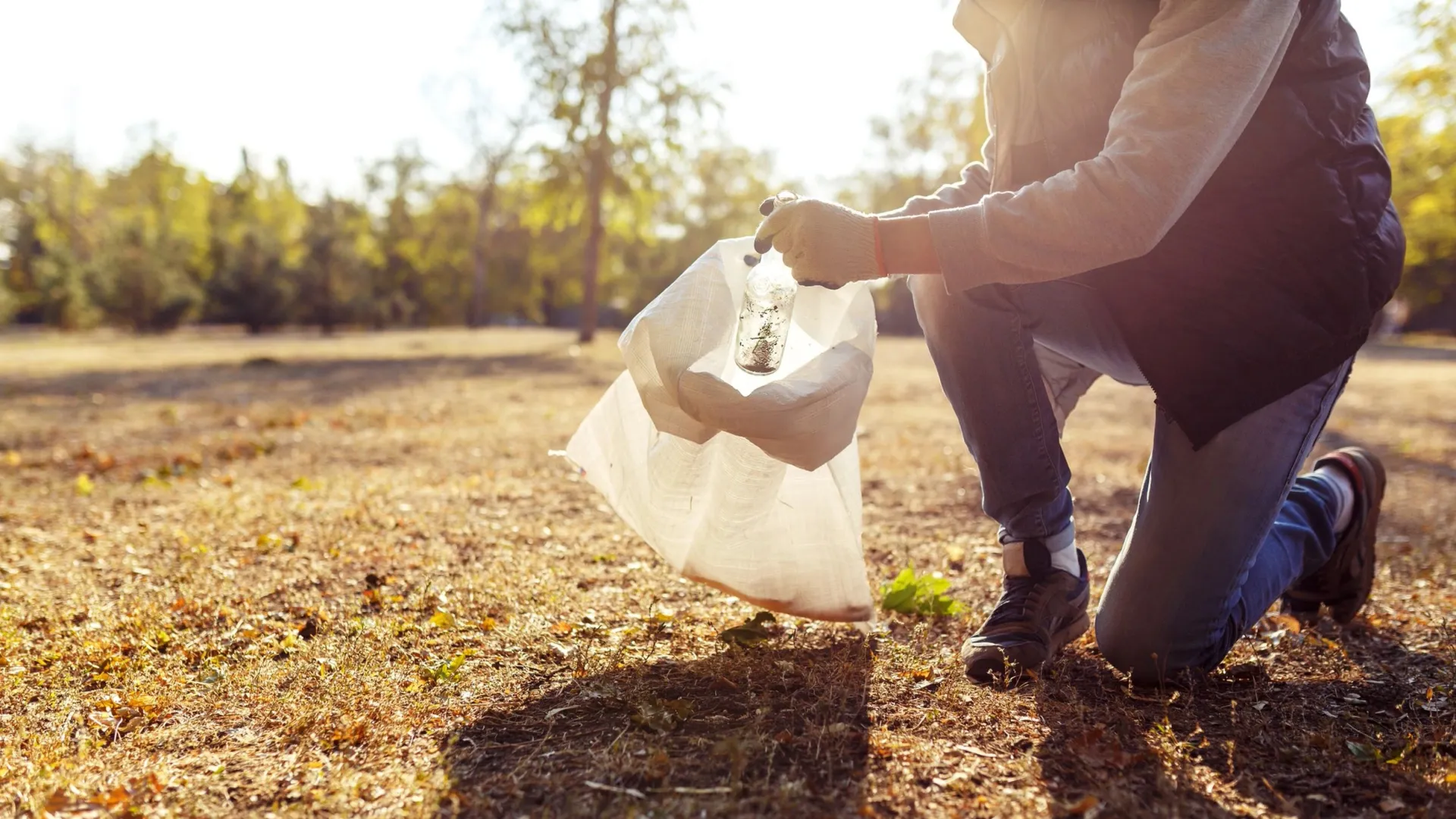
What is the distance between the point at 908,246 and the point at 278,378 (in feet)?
34.6

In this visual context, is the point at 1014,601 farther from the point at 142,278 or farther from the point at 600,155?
the point at 142,278

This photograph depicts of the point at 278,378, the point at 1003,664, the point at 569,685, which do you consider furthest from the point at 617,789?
the point at 278,378

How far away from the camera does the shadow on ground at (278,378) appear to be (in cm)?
892

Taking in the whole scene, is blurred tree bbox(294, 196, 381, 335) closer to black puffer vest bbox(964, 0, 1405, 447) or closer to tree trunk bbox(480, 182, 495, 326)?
tree trunk bbox(480, 182, 495, 326)

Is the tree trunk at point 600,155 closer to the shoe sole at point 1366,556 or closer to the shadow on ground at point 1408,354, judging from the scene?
the shadow on ground at point 1408,354

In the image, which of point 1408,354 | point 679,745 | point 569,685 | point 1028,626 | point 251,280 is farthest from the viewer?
point 251,280

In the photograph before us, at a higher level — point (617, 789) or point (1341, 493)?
point (1341, 493)

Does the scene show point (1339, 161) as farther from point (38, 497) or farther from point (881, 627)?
point (38, 497)

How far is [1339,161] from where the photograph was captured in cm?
177

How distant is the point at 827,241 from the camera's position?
1.79 m

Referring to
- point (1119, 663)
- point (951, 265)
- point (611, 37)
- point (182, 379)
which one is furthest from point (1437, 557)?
point (611, 37)

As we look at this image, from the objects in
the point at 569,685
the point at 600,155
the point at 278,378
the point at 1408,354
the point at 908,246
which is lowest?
the point at 278,378

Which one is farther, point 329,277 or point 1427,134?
Answer: point 329,277

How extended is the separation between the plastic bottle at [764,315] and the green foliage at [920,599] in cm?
72
